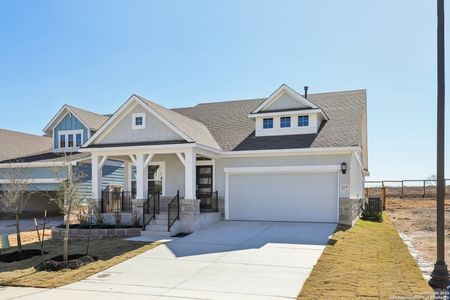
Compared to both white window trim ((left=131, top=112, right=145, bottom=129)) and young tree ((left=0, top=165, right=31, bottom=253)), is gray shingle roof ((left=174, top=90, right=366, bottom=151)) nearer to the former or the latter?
white window trim ((left=131, top=112, right=145, bottom=129))

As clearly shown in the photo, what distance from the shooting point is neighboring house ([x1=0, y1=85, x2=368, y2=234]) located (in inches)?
619

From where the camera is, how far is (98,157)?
1705 cm

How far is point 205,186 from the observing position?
18.4 m

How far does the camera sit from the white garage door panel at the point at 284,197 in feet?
53.4

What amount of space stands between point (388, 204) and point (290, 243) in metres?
20.6

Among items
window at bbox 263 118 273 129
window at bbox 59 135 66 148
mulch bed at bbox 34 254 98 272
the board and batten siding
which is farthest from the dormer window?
window at bbox 59 135 66 148

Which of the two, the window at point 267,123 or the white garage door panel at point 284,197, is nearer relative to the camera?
the white garage door panel at point 284,197

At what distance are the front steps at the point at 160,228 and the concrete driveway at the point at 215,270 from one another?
3.60 feet

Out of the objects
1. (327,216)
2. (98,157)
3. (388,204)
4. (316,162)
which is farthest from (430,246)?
(388,204)

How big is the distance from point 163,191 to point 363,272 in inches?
467

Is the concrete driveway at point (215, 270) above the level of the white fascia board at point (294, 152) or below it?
below

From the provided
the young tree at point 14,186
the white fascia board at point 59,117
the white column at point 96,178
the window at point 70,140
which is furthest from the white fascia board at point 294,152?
the window at point 70,140

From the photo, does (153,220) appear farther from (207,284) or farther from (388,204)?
(388,204)

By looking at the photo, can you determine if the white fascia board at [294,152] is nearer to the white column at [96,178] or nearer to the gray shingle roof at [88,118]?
the white column at [96,178]
